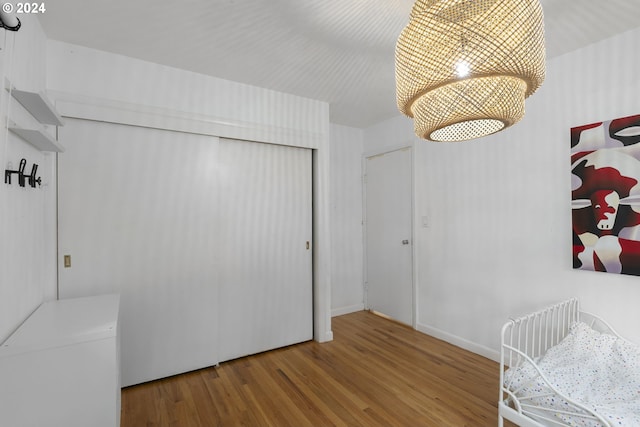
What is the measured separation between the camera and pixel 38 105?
149 cm

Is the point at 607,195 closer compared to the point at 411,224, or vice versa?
the point at 607,195

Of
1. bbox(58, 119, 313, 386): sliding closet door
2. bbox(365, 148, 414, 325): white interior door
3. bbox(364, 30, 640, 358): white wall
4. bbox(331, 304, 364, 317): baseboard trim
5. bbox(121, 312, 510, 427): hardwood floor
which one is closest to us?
bbox(121, 312, 510, 427): hardwood floor

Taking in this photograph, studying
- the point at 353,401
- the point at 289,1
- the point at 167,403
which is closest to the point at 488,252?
the point at 353,401

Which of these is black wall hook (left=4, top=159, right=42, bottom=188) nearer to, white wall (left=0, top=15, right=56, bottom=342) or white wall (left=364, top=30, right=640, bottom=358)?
white wall (left=0, top=15, right=56, bottom=342)

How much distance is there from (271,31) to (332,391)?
2480mm

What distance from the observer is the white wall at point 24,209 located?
134 centimetres

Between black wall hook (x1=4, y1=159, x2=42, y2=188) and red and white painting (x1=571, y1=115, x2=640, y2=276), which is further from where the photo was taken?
red and white painting (x1=571, y1=115, x2=640, y2=276)

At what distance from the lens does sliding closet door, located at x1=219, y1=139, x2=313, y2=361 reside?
104 inches

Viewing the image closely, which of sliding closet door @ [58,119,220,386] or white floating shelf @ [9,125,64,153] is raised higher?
white floating shelf @ [9,125,64,153]

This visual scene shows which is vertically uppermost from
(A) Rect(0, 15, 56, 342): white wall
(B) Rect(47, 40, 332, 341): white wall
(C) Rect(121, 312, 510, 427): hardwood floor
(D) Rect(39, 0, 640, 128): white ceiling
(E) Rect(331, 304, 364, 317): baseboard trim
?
(D) Rect(39, 0, 640, 128): white ceiling

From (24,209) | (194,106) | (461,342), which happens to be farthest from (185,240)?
(461,342)

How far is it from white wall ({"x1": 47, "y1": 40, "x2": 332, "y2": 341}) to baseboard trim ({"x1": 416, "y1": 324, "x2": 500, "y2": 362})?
1.06 m

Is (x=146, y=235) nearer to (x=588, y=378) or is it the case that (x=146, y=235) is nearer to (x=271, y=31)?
(x=271, y=31)

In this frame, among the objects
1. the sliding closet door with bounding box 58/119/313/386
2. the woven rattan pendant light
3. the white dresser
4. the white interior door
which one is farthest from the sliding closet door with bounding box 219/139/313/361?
the woven rattan pendant light
